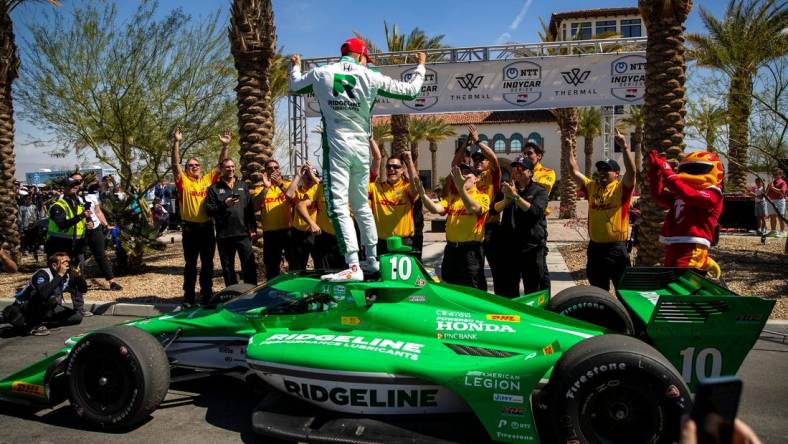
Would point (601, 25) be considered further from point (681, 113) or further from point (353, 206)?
point (353, 206)

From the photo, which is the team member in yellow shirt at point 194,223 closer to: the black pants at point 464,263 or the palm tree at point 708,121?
the black pants at point 464,263

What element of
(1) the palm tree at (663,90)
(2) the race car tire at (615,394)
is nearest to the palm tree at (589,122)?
(1) the palm tree at (663,90)

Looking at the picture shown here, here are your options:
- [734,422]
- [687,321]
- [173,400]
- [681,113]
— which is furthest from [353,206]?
[681,113]

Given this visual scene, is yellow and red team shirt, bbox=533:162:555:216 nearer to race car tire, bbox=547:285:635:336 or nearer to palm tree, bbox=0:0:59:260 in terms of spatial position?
race car tire, bbox=547:285:635:336

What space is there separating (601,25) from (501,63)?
55.2 m

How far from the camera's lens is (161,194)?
21500 millimetres

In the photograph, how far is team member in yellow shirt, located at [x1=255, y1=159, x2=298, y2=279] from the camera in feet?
24.8

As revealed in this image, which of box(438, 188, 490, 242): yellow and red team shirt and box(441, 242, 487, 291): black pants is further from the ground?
box(438, 188, 490, 242): yellow and red team shirt

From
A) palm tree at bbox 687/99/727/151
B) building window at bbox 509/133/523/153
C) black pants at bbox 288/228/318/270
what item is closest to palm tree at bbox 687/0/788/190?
palm tree at bbox 687/99/727/151

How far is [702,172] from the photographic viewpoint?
4.93m

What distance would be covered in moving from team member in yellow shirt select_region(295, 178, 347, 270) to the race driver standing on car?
2.45 metres

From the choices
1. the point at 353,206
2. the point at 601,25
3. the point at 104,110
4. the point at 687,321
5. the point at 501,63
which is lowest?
the point at 687,321

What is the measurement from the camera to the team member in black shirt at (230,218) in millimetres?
7242

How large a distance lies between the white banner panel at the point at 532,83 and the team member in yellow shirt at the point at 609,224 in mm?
6679
